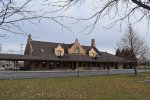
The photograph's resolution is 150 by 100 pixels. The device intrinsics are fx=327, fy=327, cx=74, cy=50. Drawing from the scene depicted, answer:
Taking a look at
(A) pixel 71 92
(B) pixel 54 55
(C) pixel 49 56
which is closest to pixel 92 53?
(B) pixel 54 55

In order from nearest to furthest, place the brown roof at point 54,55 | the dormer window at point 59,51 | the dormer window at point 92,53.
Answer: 1. the brown roof at point 54,55
2. the dormer window at point 59,51
3. the dormer window at point 92,53

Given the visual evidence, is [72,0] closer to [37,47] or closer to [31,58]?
[31,58]

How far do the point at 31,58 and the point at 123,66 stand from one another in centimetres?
4319

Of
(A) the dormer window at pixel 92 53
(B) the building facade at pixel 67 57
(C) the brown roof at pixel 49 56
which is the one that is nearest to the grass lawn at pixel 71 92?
(C) the brown roof at pixel 49 56

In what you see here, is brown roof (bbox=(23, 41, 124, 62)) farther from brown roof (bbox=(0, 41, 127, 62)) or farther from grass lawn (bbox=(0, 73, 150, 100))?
grass lawn (bbox=(0, 73, 150, 100))

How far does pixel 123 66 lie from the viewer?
360ft

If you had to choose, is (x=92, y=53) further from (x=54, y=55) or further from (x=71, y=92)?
(x=71, y=92)

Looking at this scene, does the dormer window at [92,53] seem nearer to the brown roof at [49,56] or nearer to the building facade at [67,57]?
the building facade at [67,57]

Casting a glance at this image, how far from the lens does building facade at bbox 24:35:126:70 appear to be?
81812 mm

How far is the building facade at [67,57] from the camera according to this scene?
3221 inches

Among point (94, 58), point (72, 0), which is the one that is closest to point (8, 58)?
point (94, 58)

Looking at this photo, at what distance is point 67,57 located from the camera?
290ft

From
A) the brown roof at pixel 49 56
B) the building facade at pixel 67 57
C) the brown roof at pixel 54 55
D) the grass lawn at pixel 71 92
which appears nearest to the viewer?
the grass lawn at pixel 71 92

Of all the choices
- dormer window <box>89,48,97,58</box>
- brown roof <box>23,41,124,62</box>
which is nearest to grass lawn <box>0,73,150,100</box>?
brown roof <box>23,41,124,62</box>
